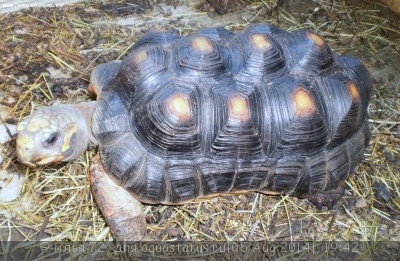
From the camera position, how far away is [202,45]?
2855mm

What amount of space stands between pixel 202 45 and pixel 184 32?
1438 mm

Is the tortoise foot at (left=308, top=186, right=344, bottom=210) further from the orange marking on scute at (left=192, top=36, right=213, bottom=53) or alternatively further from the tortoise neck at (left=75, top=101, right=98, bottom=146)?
the tortoise neck at (left=75, top=101, right=98, bottom=146)

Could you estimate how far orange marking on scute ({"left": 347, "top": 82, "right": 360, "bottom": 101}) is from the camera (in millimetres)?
3025

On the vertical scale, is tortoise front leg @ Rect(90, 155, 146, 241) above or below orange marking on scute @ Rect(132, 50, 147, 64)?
below

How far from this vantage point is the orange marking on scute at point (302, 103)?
2.87 m

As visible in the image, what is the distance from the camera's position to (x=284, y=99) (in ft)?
9.41

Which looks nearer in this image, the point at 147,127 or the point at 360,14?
the point at 147,127

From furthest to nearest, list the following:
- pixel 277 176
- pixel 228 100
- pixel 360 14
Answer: pixel 360 14, pixel 277 176, pixel 228 100

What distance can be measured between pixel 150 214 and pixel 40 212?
0.71 m

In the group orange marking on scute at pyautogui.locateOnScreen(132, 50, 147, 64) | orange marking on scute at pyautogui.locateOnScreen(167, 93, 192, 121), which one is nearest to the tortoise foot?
orange marking on scute at pyautogui.locateOnScreen(167, 93, 192, 121)

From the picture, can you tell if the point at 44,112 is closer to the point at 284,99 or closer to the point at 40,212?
the point at 40,212

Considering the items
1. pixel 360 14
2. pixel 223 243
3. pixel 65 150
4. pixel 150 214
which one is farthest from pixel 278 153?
pixel 360 14

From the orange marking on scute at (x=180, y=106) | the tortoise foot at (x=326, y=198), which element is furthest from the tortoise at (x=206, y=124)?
the tortoise foot at (x=326, y=198)

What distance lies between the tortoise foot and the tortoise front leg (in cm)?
117
